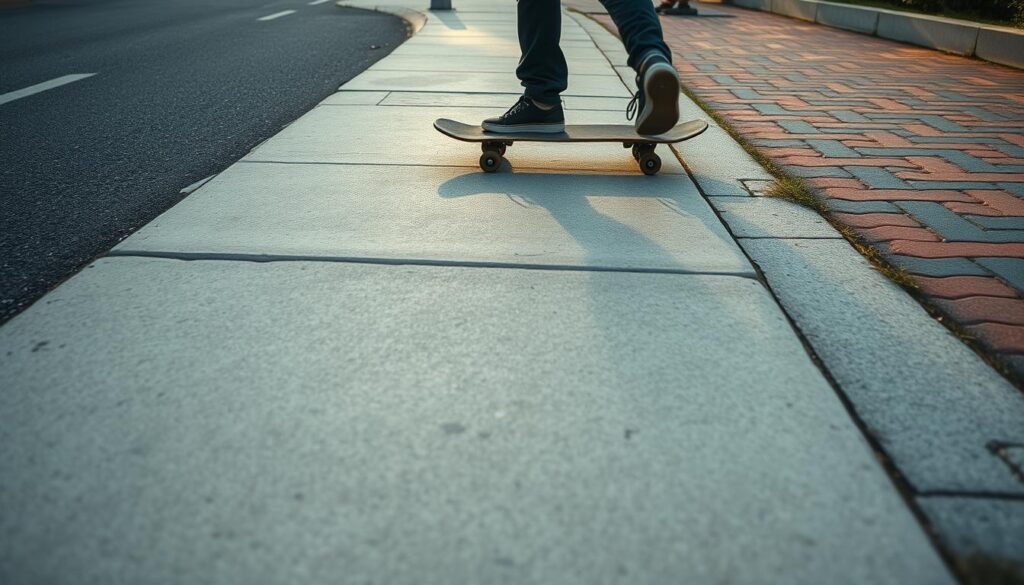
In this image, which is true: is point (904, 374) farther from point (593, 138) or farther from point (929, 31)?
point (929, 31)

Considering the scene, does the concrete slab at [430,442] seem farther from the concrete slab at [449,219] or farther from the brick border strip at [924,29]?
the brick border strip at [924,29]

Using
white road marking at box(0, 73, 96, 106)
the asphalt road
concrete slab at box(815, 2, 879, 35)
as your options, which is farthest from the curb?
concrete slab at box(815, 2, 879, 35)

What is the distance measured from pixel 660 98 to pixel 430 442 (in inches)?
68.8

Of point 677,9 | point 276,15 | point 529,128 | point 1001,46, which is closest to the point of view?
point 529,128

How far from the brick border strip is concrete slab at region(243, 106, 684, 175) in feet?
14.2

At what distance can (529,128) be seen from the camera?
10.1 feet

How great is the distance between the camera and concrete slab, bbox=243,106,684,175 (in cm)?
309

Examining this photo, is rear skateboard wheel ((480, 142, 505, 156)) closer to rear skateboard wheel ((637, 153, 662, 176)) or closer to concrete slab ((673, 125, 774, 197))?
rear skateboard wheel ((637, 153, 662, 176))

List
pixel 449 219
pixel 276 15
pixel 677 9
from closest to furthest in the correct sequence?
pixel 449 219 → pixel 276 15 → pixel 677 9

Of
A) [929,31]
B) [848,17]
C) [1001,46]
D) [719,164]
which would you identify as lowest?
[719,164]

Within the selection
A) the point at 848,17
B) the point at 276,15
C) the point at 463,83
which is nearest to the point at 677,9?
the point at 848,17

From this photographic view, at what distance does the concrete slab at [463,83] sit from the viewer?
4.57m

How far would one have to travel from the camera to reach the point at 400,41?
7.73 metres

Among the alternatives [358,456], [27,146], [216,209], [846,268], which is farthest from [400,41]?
[358,456]
